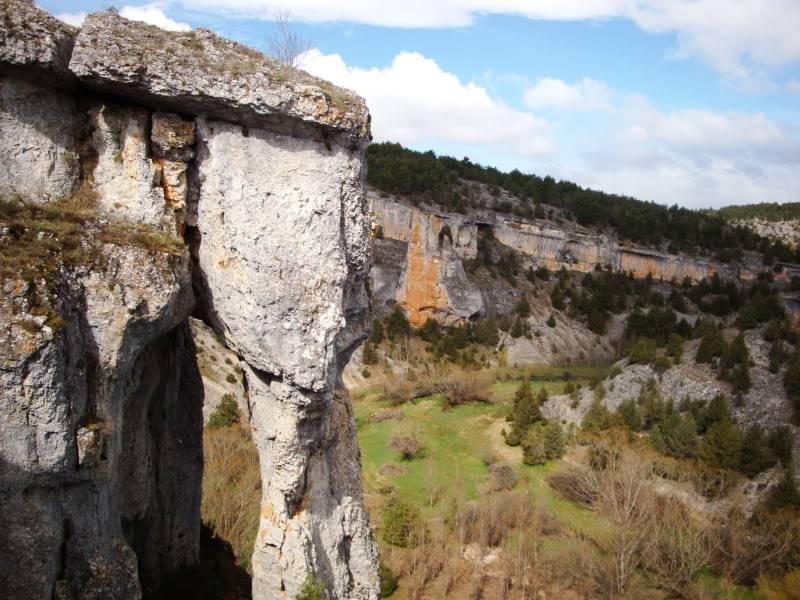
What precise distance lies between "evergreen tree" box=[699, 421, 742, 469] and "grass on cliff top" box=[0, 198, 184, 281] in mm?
20526

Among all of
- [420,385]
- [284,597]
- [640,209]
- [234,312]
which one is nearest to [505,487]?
[420,385]

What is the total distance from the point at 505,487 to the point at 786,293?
38.2 m

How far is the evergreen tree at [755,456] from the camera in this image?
72.8ft

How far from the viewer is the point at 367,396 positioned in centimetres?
3684

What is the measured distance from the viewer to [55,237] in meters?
7.20

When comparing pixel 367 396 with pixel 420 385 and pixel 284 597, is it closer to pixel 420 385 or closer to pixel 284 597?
pixel 420 385

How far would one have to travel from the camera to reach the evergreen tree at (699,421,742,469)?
22359 millimetres

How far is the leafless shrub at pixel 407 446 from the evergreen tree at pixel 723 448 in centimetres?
1056

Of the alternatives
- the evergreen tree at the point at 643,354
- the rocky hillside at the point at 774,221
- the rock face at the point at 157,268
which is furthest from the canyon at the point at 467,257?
the rock face at the point at 157,268

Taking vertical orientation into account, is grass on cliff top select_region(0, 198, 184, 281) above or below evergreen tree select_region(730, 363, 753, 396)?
above

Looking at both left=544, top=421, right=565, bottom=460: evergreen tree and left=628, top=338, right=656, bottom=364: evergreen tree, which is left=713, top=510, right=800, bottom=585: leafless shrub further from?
left=628, top=338, right=656, bottom=364: evergreen tree

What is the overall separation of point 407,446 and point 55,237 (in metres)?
21.1

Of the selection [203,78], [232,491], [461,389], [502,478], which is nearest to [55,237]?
[203,78]

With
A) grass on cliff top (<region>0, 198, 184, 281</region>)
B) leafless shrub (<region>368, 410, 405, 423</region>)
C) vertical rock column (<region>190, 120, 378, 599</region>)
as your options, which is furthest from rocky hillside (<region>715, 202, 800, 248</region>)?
grass on cliff top (<region>0, 198, 184, 281</region>)
